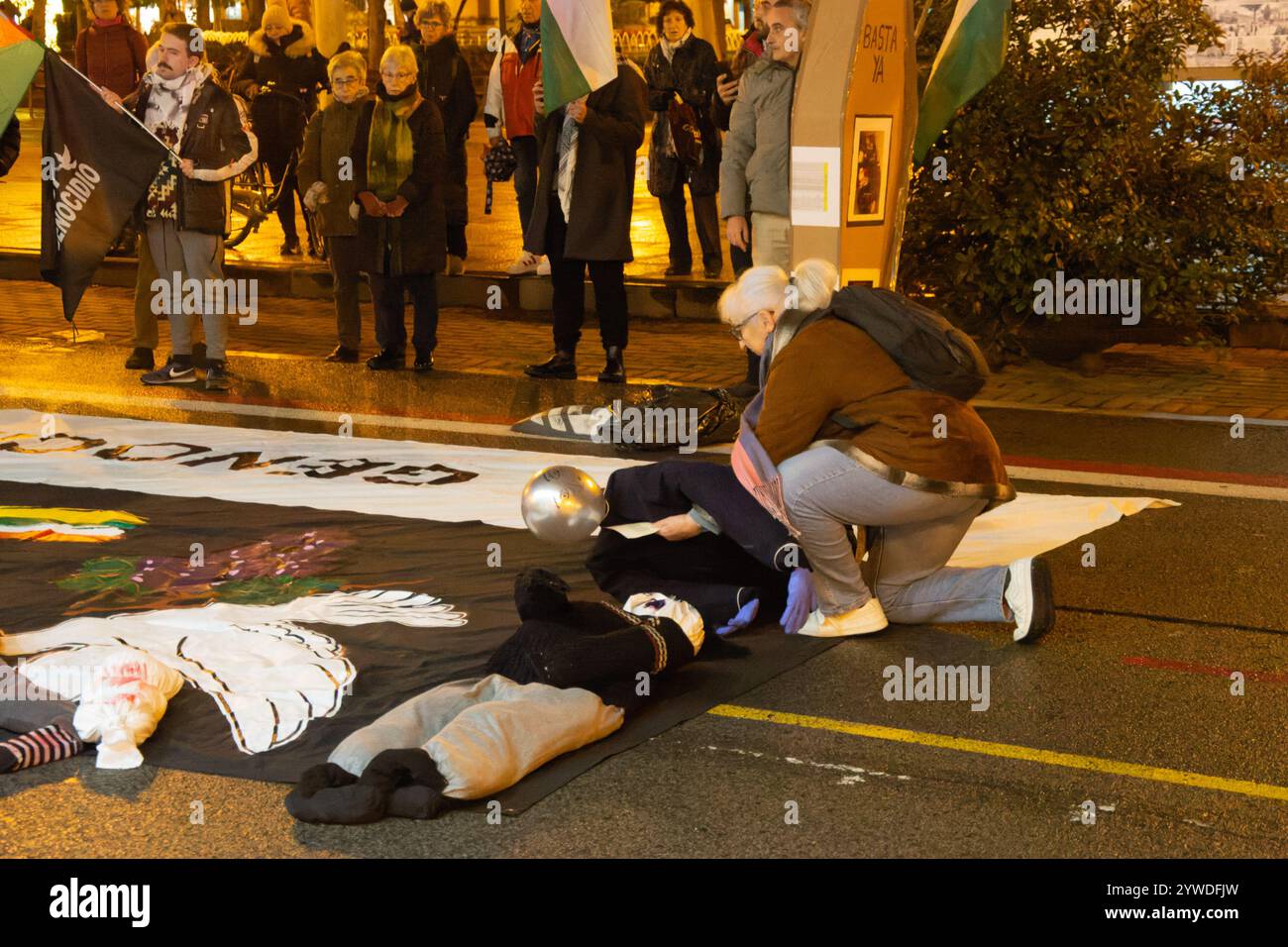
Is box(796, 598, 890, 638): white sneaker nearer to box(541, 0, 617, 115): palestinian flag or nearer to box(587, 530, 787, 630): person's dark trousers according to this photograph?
box(587, 530, 787, 630): person's dark trousers

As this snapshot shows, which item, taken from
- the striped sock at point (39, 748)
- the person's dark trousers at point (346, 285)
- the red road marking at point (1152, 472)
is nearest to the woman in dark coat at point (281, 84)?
the person's dark trousers at point (346, 285)

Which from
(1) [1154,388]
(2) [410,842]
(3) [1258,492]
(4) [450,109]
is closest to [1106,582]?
(3) [1258,492]

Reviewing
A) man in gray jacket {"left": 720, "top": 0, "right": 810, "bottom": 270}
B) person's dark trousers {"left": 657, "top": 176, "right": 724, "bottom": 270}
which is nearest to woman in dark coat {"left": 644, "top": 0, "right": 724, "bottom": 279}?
person's dark trousers {"left": 657, "top": 176, "right": 724, "bottom": 270}

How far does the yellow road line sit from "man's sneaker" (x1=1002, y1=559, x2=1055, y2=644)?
804mm

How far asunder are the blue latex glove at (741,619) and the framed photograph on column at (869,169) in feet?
6.37

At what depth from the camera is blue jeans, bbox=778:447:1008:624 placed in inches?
208

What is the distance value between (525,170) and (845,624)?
8182 mm

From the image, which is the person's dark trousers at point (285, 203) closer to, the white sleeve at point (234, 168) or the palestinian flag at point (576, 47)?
the white sleeve at point (234, 168)

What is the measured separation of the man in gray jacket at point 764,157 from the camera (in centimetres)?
893

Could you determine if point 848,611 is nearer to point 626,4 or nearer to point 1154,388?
point 1154,388

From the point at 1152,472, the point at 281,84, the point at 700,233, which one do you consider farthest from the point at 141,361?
the point at 1152,472

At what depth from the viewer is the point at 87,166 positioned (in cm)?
938

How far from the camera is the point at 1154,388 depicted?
9758mm

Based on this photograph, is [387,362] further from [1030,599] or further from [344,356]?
[1030,599]
